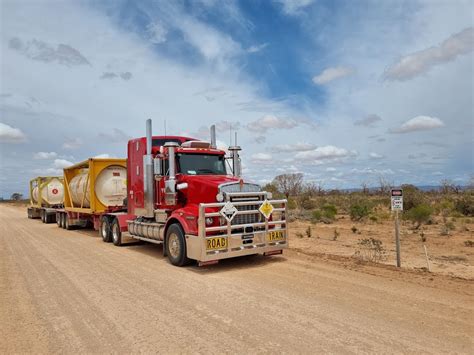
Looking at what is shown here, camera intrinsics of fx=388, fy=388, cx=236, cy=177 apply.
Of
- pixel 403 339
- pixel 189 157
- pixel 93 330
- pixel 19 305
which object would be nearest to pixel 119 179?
pixel 189 157

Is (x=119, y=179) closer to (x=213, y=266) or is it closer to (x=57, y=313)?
(x=213, y=266)

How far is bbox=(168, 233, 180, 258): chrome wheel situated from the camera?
30.5 ft

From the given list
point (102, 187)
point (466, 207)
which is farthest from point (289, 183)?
point (102, 187)

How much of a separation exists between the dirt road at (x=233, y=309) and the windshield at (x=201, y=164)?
251cm

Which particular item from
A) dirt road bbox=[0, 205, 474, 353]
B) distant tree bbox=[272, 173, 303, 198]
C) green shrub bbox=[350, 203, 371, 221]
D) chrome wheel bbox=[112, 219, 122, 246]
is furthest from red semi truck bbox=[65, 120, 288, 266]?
distant tree bbox=[272, 173, 303, 198]

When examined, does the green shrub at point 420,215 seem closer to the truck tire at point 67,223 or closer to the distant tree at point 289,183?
the truck tire at point 67,223

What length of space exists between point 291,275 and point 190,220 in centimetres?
259

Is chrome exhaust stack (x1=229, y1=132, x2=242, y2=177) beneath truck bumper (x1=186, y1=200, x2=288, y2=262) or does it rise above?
above

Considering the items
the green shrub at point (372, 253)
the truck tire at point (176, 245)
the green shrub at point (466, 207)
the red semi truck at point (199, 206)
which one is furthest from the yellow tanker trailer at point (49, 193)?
the green shrub at point (466, 207)

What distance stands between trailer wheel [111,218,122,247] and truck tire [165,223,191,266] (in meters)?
4.16

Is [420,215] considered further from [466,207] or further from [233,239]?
[233,239]

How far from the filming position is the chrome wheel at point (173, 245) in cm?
929

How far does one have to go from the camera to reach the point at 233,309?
230 inches

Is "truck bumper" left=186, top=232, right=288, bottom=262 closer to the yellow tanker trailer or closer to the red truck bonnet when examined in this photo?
the red truck bonnet
